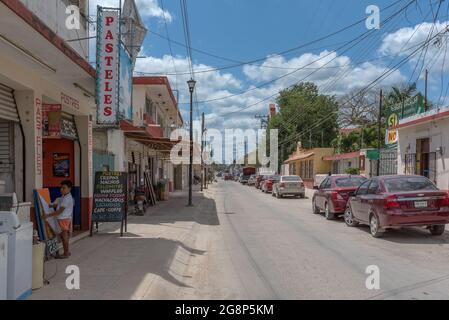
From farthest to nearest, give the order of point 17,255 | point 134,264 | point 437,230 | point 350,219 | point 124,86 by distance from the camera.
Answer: point 350,219 → point 124,86 → point 437,230 → point 134,264 → point 17,255

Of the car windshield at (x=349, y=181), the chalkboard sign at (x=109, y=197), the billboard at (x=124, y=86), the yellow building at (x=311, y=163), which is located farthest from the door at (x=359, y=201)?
the yellow building at (x=311, y=163)

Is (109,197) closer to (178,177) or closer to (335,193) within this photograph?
(335,193)

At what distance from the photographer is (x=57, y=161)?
1257cm

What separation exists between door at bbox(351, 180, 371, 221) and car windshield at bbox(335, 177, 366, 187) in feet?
9.58

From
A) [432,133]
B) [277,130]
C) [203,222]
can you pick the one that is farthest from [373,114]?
[203,222]

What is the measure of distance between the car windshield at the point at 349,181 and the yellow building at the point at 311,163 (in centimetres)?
2922

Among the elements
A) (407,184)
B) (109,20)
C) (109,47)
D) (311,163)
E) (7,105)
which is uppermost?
(109,20)

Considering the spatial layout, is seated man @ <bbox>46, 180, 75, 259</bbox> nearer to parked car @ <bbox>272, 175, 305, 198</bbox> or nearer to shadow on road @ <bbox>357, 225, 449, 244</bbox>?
shadow on road @ <bbox>357, 225, 449, 244</bbox>

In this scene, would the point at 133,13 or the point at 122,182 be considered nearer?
the point at 122,182

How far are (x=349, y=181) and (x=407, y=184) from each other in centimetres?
511

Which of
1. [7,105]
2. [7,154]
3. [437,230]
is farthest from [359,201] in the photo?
[7,105]

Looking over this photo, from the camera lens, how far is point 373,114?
191 feet
